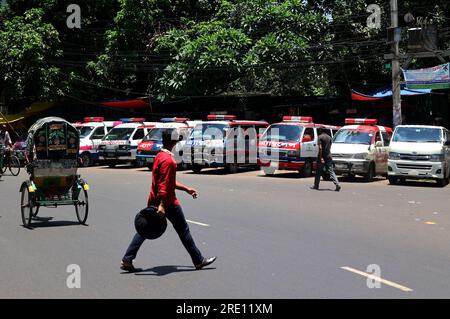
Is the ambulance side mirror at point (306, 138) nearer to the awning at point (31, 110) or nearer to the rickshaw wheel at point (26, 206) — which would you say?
the rickshaw wheel at point (26, 206)

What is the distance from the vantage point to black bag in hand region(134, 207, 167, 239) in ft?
23.7

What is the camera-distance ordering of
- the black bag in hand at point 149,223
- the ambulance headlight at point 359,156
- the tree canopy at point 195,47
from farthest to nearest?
the tree canopy at point 195,47 < the ambulance headlight at point 359,156 < the black bag in hand at point 149,223

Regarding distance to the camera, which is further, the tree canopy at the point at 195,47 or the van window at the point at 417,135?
the tree canopy at the point at 195,47

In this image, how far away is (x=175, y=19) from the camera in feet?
118

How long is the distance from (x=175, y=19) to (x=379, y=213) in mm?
25838

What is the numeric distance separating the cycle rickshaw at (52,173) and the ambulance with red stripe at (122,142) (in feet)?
49.3

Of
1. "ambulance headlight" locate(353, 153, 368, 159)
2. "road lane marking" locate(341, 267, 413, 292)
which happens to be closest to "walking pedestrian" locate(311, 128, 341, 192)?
"ambulance headlight" locate(353, 153, 368, 159)

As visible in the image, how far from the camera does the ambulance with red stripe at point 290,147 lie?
72.6 ft

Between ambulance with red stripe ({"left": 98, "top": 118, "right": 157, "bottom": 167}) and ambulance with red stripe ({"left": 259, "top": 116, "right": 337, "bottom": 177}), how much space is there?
6.76 m

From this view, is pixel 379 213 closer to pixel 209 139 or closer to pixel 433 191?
pixel 433 191

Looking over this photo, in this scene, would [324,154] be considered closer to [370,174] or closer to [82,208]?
[370,174]

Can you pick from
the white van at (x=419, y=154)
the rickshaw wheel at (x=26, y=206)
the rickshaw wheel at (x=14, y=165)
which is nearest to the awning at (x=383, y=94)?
the white van at (x=419, y=154)

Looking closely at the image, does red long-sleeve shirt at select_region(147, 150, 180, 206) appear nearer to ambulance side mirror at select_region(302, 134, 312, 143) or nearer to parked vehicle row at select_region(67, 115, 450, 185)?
parked vehicle row at select_region(67, 115, 450, 185)
